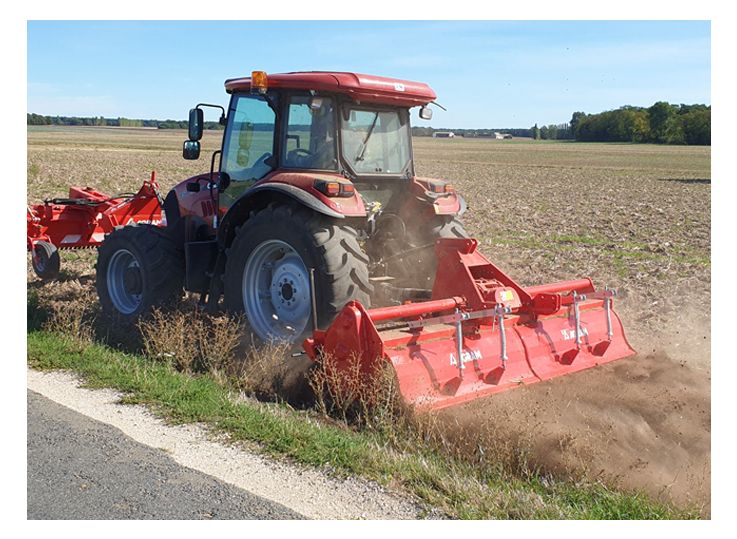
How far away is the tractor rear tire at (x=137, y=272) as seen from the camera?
724 cm

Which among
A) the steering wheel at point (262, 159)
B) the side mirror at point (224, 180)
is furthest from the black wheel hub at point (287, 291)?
the side mirror at point (224, 180)

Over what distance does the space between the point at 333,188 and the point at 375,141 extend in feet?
3.12

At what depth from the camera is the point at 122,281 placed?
7.76m

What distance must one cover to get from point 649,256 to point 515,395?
6.64 m

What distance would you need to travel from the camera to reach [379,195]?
669cm

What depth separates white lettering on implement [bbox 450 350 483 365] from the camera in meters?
5.43

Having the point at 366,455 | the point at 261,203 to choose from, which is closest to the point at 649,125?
the point at 261,203

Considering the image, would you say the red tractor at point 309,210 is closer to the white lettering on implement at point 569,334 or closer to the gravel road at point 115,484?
the white lettering on implement at point 569,334

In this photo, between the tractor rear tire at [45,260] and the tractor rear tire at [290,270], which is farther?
the tractor rear tire at [45,260]

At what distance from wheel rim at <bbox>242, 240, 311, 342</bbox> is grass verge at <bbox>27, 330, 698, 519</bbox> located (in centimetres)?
66

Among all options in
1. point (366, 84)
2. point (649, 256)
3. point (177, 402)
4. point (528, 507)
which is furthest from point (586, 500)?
point (649, 256)

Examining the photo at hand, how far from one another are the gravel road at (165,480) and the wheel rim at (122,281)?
2524mm

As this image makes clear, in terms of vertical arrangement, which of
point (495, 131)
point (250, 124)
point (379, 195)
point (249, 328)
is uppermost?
point (495, 131)
